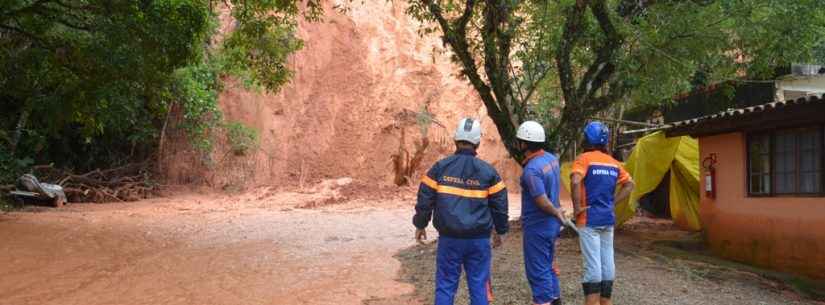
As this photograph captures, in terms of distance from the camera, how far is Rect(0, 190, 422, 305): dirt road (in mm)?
6875

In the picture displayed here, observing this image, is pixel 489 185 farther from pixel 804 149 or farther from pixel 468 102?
pixel 468 102

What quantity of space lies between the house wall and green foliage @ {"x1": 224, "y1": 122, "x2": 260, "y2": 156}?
46.0ft

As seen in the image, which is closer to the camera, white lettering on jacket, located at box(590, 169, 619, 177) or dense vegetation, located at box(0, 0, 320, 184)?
white lettering on jacket, located at box(590, 169, 619, 177)

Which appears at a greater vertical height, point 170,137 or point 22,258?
point 170,137

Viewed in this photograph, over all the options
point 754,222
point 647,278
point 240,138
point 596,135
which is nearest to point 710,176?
point 754,222

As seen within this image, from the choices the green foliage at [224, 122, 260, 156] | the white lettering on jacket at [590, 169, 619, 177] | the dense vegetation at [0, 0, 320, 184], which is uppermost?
the dense vegetation at [0, 0, 320, 184]

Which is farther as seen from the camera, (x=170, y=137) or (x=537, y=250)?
(x=170, y=137)

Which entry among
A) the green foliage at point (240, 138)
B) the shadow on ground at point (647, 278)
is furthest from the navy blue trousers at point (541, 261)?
the green foliage at point (240, 138)

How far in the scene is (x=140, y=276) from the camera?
26.0 ft

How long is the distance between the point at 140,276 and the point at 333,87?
16.7 meters

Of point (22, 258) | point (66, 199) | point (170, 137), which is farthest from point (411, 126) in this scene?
point (22, 258)

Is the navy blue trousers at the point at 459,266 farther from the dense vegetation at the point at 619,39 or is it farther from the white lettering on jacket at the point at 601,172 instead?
the dense vegetation at the point at 619,39

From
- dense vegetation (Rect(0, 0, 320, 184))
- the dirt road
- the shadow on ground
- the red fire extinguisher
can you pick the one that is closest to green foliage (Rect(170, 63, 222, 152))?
the dirt road

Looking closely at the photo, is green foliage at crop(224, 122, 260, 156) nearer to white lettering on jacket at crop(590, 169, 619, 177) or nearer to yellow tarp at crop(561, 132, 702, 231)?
yellow tarp at crop(561, 132, 702, 231)
